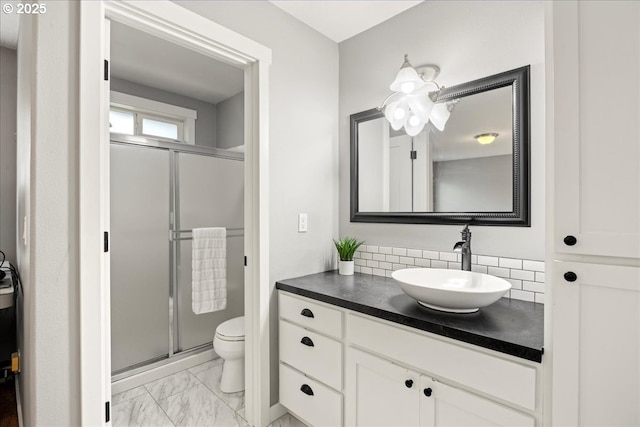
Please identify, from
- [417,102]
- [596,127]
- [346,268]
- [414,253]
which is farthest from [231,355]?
[596,127]

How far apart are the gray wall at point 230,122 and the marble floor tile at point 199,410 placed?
248 cm

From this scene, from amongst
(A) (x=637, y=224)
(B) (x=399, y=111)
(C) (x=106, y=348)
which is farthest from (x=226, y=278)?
(A) (x=637, y=224)

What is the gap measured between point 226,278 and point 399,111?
2.03m

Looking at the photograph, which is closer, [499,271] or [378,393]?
[378,393]

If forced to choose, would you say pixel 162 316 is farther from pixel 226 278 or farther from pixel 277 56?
pixel 277 56

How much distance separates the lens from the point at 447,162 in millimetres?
1786

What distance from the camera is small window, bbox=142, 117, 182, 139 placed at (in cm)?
343

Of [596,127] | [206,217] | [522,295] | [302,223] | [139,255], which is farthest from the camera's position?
[206,217]

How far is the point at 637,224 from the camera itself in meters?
0.87

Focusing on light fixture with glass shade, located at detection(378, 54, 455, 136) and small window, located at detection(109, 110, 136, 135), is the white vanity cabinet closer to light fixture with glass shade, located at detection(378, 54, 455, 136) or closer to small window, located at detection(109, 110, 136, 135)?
light fixture with glass shade, located at detection(378, 54, 455, 136)

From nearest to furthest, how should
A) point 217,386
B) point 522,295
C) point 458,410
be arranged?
1. point 458,410
2. point 522,295
3. point 217,386

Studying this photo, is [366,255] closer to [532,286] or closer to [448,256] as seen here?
[448,256]

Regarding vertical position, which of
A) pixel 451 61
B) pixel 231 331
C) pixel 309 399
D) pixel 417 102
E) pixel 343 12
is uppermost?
pixel 343 12

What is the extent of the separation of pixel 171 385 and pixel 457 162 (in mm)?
2489
